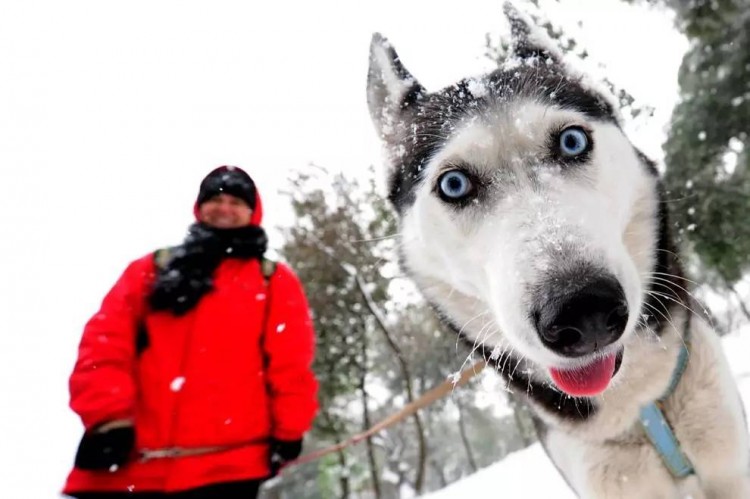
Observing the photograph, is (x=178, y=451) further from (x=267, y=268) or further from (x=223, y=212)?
(x=223, y=212)

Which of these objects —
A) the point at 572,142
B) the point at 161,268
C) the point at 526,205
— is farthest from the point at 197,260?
the point at 572,142

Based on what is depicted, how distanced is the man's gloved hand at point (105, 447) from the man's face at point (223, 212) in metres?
1.15

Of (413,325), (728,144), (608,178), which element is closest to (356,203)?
(413,325)

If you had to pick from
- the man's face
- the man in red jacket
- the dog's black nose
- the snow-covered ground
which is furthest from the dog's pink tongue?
the snow-covered ground

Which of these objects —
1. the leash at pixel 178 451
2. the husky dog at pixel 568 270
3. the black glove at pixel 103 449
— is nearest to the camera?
the husky dog at pixel 568 270

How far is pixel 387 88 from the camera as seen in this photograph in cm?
264

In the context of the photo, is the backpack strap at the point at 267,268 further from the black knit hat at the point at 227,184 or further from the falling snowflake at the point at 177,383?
the falling snowflake at the point at 177,383

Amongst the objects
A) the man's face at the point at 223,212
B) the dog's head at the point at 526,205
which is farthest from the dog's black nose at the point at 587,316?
the man's face at the point at 223,212

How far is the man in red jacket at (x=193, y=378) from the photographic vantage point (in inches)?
85.3

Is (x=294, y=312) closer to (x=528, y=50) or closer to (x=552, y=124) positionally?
(x=552, y=124)

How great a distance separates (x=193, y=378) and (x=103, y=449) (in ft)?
1.47

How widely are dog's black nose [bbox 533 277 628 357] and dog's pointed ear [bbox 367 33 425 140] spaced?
1450mm

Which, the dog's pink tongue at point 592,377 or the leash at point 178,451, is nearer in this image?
the dog's pink tongue at point 592,377

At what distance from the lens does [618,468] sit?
193 cm
